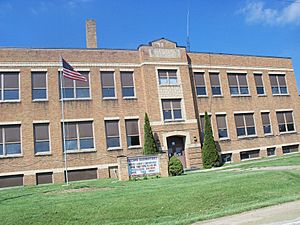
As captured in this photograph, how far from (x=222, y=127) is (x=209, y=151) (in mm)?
3845

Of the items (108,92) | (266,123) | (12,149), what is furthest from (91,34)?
(266,123)

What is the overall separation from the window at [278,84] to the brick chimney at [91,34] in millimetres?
17547

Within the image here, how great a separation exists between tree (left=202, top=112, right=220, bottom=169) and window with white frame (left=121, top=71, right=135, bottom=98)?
6.67m

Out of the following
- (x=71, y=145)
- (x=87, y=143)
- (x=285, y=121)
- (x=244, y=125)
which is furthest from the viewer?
(x=285, y=121)

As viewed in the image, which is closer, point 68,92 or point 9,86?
point 9,86

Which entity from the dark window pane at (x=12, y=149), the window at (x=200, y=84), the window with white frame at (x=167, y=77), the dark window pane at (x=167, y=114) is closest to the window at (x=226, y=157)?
the window at (x=200, y=84)

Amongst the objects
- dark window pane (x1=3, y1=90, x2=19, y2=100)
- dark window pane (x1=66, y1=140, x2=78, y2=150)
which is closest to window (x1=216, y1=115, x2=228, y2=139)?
dark window pane (x1=66, y1=140, x2=78, y2=150)

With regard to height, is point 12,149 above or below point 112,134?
below

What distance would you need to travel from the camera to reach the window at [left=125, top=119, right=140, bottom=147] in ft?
82.5

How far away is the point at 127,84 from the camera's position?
26.1 meters

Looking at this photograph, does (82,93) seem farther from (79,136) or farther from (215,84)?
(215,84)

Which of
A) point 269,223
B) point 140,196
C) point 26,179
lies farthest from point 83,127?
point 269,223

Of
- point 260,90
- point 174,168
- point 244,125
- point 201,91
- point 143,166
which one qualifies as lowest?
point 174,168

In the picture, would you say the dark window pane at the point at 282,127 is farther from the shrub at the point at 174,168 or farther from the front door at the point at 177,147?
the shrub at the point at 174,168
